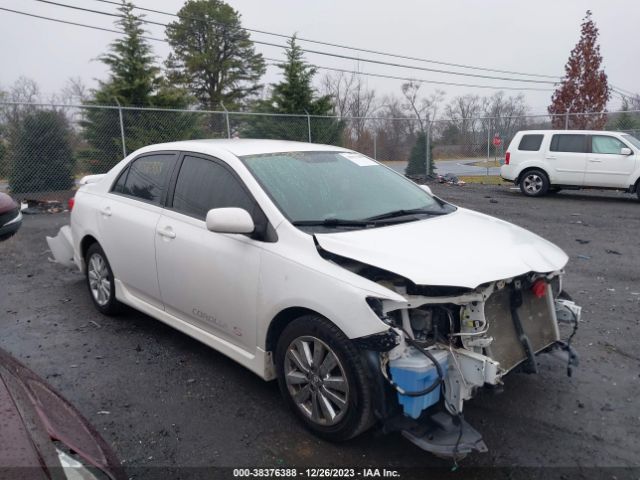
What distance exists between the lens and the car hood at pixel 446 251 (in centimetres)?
273

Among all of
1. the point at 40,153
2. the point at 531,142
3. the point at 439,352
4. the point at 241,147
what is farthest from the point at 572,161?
the point at 40,153

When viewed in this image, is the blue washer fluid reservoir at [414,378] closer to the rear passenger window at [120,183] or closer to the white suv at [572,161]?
the rear passenger window at [120,183]

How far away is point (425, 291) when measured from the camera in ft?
8.87

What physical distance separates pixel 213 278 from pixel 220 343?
0.46 m

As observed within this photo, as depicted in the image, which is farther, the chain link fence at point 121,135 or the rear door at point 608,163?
the rear door at point 608,163

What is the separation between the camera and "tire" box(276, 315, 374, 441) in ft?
8.96

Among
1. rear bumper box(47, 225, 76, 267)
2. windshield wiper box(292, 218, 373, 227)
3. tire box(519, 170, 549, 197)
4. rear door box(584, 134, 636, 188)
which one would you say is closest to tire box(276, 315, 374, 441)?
windshield wiper box(292, 218, 373, 227)

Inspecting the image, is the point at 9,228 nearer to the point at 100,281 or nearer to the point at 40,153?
the point at 100,281

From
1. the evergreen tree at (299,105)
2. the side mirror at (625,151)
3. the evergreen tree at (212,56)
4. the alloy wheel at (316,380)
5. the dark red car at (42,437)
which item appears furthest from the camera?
the evergreen tree at (212,56)

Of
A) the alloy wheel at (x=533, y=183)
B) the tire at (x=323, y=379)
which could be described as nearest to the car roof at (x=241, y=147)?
the tire at (x=323, y=379)

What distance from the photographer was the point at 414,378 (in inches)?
101

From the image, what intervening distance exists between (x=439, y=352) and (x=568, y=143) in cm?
1236

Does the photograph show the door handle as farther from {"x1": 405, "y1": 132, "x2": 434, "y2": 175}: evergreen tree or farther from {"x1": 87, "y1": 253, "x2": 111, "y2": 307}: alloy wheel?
{"x1": 405, "y1": 132, "x2": 434, "y2": 175}: evergreen tree

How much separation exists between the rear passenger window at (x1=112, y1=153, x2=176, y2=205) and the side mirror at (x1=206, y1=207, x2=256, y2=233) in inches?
47.8
